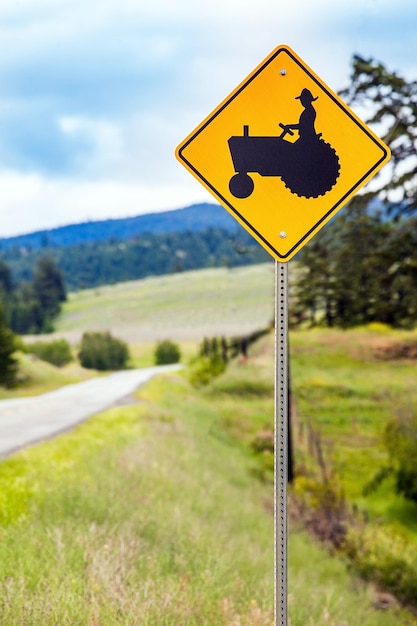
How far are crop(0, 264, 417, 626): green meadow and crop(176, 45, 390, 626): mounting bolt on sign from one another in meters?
1.60

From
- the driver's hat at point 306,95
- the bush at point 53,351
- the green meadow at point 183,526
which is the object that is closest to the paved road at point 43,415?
the green meadow at point 183,526

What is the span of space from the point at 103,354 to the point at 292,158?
224 ft

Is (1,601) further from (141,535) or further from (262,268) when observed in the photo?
(262,268)

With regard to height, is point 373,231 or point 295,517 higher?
point 373,231

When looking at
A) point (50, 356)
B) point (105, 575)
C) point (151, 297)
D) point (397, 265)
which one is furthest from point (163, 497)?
point (151, 297)

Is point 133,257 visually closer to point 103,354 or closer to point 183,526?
point 103,354

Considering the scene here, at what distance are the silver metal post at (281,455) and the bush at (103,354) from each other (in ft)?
210

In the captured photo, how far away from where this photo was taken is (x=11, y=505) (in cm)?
780

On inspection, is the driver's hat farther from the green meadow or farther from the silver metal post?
the green meadow

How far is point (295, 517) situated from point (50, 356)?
55375mm

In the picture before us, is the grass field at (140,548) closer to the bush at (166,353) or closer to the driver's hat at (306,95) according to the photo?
the driver's hat at (306,95)

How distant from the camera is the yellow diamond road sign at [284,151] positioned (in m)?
4.71

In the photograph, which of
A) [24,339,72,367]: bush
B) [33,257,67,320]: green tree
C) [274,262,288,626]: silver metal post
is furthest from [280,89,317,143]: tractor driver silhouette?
[33,257,67,320]: green tree

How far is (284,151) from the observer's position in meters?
4.73
